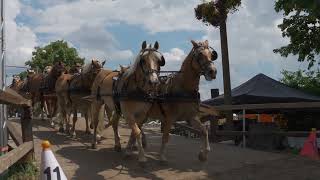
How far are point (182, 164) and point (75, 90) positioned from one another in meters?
4.89

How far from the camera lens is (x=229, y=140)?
55.2 ft

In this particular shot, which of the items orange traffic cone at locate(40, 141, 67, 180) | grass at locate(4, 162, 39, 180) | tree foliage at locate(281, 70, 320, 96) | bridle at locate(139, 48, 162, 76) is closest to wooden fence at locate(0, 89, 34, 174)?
grass at locate(4, 162, 39, 180)

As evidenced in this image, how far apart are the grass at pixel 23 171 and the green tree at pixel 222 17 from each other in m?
8.83

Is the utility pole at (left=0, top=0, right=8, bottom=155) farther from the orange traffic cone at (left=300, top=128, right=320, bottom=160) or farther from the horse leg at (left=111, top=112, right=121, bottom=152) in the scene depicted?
the orange traffic cone at (left=300, top=128, right=320, bottom=160)

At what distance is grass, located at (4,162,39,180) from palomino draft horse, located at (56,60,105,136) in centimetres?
479

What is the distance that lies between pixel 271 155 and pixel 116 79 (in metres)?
3.93

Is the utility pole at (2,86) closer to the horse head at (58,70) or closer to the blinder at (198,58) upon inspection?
the blinder at (198,58)

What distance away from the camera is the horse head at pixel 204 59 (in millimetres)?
9812

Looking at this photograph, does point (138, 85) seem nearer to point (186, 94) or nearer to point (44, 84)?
point (186, 94)

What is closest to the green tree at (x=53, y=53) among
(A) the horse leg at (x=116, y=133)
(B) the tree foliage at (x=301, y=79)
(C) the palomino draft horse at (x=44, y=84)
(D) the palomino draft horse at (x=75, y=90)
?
(B) the tree foliage at (x=301, y=79)

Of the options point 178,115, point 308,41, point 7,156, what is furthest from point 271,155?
point 308,41

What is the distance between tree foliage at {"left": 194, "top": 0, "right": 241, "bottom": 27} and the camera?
1788 cm

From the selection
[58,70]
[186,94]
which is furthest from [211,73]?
[58,70]

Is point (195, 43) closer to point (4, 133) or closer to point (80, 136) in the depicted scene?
point (4, 133)
